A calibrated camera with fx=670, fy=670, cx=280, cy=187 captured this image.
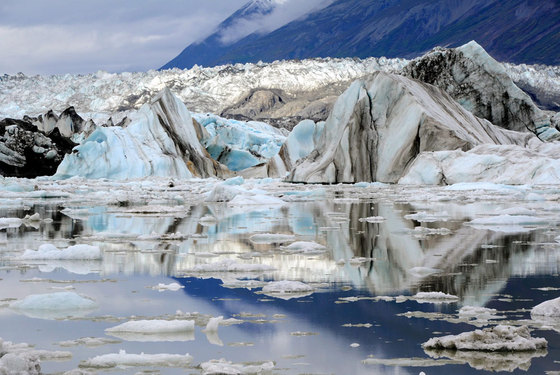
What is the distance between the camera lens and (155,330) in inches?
113

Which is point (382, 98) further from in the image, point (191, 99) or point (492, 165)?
point (191, 99)

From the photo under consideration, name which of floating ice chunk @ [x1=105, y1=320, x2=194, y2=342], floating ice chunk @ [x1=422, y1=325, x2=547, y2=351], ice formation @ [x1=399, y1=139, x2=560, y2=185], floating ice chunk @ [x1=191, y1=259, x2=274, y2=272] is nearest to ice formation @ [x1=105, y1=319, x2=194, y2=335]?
floating ice chunk @ [x1=105, y1=320, x2=194, y2=342]

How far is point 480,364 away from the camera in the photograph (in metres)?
2.42

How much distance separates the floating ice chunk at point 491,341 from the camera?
2.55 metres

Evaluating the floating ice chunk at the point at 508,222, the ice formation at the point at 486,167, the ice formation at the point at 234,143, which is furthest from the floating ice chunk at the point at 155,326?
the ice formation at the point at 234,143

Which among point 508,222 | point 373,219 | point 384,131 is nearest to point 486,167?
point 384,131

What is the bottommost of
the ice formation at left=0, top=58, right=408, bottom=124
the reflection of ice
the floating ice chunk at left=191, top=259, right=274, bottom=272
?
the reflection of ice

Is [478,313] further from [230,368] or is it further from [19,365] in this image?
[19,365]

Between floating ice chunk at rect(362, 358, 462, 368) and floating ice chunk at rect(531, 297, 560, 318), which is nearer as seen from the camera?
floating ice chunk at rect(362, 358, 462, 368)

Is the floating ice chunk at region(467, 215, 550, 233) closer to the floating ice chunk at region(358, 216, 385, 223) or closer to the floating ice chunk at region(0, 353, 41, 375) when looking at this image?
the floating ice chunk at region(358, 216, 385, 223)

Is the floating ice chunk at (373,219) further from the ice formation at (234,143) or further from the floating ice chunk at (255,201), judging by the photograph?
the ice formation at (234,143)

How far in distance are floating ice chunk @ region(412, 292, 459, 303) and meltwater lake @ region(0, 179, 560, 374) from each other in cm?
1

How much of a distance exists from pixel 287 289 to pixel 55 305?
124cm

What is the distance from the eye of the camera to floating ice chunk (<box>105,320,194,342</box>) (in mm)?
2789
